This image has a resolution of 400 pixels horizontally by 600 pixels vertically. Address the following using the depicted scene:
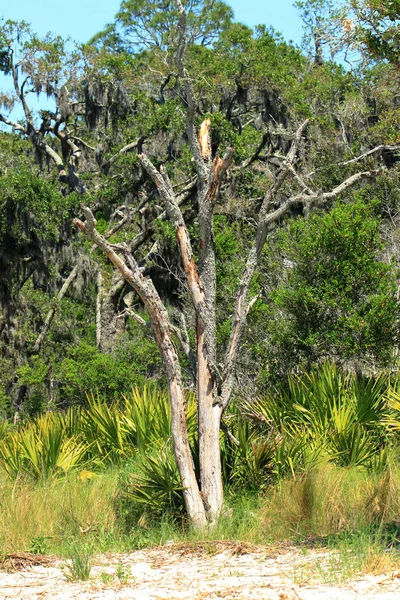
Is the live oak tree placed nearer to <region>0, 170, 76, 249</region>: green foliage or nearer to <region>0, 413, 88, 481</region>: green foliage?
Result: <region>0, 413, 88, 481</region>: green foliage

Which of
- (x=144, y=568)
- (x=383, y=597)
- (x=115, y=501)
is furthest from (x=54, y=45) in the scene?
(x=383, y=597)

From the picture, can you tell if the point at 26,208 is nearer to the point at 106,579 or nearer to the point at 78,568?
the point at 78,568

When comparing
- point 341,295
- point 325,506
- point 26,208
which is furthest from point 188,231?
point 325,506

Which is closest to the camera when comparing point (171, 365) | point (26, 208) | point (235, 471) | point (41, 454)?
point (171, 365)

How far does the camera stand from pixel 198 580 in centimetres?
697

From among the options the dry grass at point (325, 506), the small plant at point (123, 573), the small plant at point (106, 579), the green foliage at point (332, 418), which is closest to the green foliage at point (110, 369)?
the green foliage at point (332, 418)

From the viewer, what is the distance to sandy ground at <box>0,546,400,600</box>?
6254 mm

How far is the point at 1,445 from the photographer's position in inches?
473

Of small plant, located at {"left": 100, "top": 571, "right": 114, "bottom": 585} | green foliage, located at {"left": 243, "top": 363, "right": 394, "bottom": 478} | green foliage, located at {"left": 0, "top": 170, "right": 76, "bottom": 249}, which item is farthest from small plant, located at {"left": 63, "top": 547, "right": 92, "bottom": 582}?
green foliage, located at {"left": 0, "top": 170, "right": 76, "bottom": 249}

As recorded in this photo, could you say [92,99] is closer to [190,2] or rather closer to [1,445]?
[190,2]

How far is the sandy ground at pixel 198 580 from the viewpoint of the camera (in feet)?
20.5

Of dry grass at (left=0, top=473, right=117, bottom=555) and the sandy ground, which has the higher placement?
dry grass at (left=0, top=473, right=117, bottom=555)

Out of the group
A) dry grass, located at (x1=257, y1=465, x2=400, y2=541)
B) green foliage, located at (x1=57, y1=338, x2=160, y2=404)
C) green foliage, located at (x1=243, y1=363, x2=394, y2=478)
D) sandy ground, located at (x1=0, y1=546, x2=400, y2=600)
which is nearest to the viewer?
sandy ground, located at (x1=0, y1=546, x2=400, y2=600)

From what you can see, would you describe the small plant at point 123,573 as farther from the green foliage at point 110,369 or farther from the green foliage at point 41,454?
the green foliage at point 110,369
